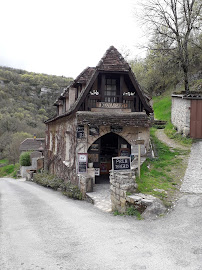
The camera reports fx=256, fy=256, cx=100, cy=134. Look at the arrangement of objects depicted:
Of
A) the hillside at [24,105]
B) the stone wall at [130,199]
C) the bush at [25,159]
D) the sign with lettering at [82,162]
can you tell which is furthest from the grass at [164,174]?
the hillside at [24,105]

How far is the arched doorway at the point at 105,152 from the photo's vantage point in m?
13.4

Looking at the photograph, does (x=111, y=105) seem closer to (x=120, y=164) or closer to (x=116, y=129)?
(x=116, y=129)

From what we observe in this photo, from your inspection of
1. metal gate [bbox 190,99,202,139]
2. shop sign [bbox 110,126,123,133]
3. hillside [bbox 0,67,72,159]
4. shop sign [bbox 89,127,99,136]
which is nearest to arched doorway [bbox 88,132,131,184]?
shop sign [bbox 110,126,123,133]

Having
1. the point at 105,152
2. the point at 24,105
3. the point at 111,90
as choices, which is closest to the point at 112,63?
the point at 111,90

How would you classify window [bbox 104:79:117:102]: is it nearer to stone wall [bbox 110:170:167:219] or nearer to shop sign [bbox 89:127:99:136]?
shop sign [bbox 89:127:99:136]

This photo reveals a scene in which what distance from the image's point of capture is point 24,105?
60906 mm

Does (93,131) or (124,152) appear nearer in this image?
(93,131)

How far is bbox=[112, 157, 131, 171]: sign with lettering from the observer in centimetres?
931

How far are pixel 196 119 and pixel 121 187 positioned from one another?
9760mm

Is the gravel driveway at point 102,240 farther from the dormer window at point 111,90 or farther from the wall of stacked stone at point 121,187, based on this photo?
the dormer window at point 111,90

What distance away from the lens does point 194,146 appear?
1544 centimetres

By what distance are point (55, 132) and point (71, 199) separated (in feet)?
27.7

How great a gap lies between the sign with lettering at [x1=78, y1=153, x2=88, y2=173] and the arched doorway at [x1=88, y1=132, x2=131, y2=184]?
0.79 m

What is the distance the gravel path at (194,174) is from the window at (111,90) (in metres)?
5.10
